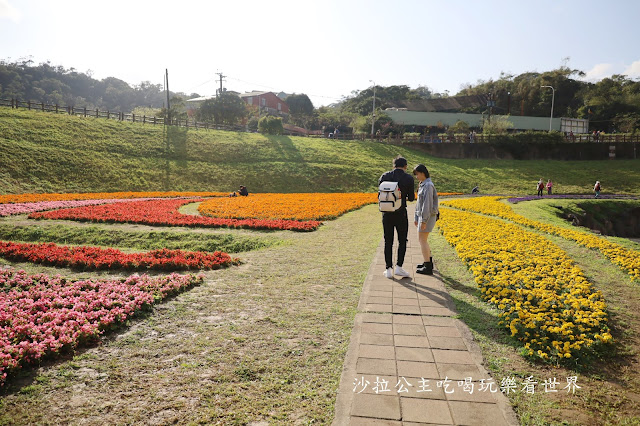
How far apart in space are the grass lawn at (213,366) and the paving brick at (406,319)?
0.61 m

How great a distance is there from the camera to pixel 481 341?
4.61 meters

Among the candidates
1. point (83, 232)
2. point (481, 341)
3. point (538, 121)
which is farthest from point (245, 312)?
point (538, 121)

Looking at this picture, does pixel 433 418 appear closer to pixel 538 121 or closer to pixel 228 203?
pixel 228 203

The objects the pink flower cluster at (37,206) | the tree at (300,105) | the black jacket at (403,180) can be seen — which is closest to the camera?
the black jacket at (403,180)

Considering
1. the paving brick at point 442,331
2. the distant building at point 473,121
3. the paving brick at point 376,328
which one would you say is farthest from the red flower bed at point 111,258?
the distant building at point 473,121

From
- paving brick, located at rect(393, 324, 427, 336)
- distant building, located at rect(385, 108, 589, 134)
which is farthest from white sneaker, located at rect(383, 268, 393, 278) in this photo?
distant building, located at rect(385, 108, 589, 134)

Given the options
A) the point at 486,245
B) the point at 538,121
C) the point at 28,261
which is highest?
the point at 538,121

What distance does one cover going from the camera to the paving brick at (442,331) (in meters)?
4.71

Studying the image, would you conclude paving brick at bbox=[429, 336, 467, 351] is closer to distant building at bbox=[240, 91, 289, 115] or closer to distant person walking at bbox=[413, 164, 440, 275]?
distant person walking at bbox=[413, 164, 440, 275]

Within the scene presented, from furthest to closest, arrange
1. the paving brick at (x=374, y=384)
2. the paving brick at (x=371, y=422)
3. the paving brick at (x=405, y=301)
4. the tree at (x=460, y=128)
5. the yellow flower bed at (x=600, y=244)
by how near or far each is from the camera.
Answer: the tree at (x=460, y=128) → the yellow flower bed at (x=600, y=244) → the paving brick at (x=405, y=301) → the paving brick at (x=374, y=384) → the paving brick at (x=371, y=422)

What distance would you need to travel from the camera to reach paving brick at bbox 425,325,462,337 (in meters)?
4.71

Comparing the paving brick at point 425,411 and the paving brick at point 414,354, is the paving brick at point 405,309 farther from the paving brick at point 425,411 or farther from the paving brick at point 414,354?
the paving brick at point 425,411

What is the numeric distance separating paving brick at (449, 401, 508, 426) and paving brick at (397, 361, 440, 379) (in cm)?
47

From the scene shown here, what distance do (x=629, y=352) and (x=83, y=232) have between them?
13.3 meters
